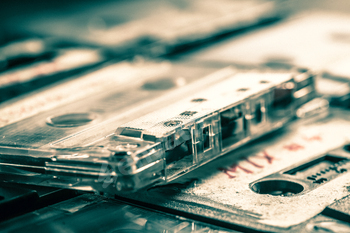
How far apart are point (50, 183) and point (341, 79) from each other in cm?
77

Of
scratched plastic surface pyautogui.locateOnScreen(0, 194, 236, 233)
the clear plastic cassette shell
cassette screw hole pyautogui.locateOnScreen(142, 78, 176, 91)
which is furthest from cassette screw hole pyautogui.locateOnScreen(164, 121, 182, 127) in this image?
cassette screw hole pyautogui.locateOnScreen(142, 78, 176, 91)

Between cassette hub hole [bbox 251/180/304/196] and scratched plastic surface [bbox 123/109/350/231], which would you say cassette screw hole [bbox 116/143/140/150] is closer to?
scratched plastic surface [bbox 123/109/350/231]

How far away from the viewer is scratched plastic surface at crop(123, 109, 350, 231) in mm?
593

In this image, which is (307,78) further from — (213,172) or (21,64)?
(21,64)

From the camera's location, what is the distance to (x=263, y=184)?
0.71 m

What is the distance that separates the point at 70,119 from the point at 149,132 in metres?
0.25

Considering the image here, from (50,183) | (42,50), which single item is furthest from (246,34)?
(50,183)

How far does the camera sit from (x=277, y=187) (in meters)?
0.70

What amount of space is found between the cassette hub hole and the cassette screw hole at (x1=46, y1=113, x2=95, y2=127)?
0.33 m

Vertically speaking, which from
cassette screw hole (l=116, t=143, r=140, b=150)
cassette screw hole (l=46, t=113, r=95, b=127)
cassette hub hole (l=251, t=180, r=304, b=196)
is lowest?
cassette hub hole (l=251, t=180, r=304, b=196)

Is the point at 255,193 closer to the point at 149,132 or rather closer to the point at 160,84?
the point at 149,132

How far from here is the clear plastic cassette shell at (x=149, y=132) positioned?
619mm

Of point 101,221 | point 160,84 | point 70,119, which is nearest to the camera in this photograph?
point 101,221

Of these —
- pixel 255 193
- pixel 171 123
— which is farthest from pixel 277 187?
pixel 171 123
